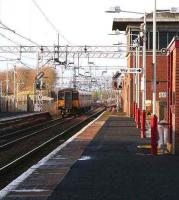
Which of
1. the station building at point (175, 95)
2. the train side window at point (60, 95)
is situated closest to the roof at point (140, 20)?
the train side window at point (60, 95)

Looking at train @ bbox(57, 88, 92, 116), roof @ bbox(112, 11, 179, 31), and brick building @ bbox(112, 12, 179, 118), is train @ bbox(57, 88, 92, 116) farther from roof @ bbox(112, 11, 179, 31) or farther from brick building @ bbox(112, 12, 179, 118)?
roof @ bbox(112, 11, 179, 31)

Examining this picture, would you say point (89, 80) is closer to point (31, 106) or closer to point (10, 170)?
point (31, 106)

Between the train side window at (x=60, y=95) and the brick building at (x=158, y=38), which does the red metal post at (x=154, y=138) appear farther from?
the train side window at (x=60, y=95)

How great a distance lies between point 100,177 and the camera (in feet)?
45.0

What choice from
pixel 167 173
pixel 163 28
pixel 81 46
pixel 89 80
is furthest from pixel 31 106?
pixel 167 173

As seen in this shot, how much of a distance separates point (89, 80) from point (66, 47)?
2048 inches

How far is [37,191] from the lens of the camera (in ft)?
39.2

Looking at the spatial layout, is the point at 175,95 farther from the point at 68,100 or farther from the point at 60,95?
the point at 60,95

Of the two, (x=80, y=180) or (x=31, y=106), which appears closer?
(x=80, y=180)

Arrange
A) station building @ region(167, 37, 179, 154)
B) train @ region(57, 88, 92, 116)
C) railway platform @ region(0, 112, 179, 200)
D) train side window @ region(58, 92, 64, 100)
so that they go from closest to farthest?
railway platform @ region(0, 112, 179, 200) → station building @ region(167, 37, 179, 154) → train @ region(57, 88, 92, 116) → train side window @ region(58, 92, 64, 100)

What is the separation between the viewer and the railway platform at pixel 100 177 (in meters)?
11.3

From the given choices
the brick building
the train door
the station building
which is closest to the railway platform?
the station building

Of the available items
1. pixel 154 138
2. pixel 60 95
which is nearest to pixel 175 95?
pixel 154 138

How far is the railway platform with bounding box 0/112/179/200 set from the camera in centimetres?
1134
